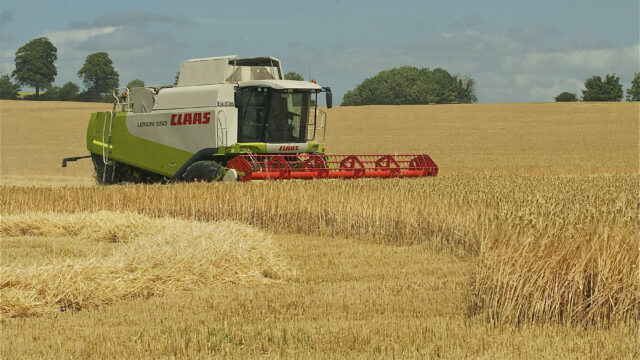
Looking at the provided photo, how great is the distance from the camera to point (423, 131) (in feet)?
146

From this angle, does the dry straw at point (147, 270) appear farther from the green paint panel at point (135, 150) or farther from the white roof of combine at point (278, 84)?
the green paint panel at point (135, 150)

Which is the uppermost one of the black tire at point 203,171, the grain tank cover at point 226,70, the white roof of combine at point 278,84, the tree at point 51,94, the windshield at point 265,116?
the tree at point 51,94

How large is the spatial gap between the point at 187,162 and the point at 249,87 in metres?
2.22

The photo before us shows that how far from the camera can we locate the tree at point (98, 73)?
95.9 m

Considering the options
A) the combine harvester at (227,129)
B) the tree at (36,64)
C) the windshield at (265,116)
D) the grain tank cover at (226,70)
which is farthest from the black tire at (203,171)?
the tree at (36,64)

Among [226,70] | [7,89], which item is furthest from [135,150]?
[7,89]

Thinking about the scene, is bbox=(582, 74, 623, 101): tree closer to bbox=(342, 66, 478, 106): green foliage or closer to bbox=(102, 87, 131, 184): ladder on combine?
bbox=(342, 66, 478, 106): green foliage

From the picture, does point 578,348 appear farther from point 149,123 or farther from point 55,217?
point 149,123

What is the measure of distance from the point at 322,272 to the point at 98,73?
304 ft

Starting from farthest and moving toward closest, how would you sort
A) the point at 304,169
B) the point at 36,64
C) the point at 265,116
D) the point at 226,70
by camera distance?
the point at 36,64 → the point at 226,70 → the point at 265,116 → the point at 304,169

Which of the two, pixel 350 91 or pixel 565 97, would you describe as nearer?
pixel 565 97

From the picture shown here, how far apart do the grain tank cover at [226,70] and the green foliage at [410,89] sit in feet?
271

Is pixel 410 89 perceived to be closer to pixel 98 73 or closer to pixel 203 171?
pixel 98 73

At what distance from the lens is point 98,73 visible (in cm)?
9594
